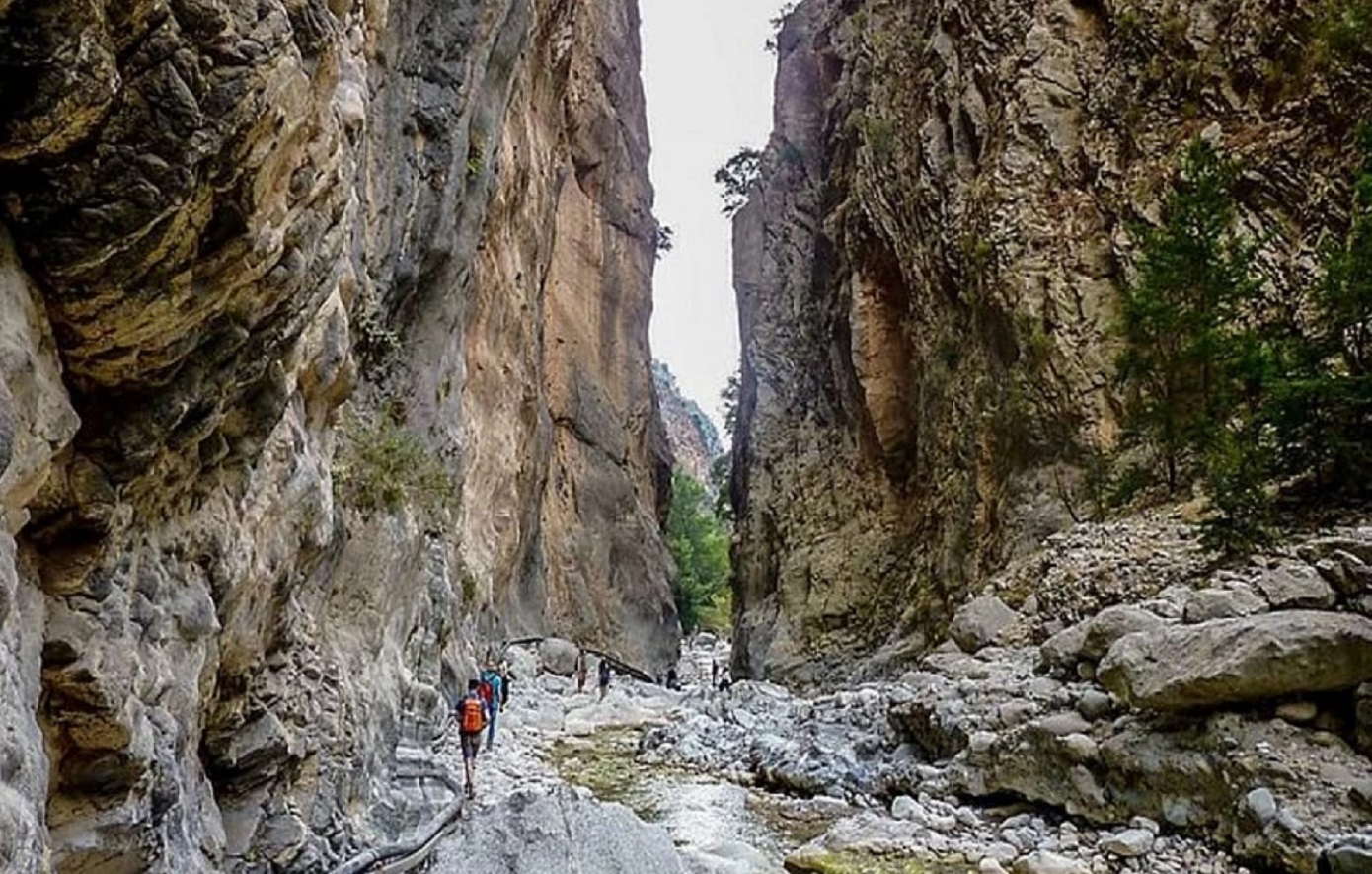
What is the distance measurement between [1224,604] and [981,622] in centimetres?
505

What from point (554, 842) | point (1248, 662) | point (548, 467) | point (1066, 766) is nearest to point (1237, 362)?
point (1248, 662)

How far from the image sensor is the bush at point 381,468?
10.5 metres

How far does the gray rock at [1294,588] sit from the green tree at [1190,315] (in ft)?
13.4

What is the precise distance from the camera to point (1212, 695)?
6.95m

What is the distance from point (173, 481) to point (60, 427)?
1.34 m

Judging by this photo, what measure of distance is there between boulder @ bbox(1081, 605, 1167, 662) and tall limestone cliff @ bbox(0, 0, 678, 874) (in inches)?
266

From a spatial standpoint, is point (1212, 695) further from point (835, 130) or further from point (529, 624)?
point (835, 130)

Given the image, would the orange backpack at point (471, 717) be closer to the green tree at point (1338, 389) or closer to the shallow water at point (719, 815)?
the shallow water at point (719, 815)

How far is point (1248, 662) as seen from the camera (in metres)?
6.70

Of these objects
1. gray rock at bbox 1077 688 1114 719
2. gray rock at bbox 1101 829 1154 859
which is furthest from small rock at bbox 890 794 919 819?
gray rock at bbox 1101 829 1154 859

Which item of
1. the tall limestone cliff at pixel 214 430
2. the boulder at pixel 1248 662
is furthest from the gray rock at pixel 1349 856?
the tall limestone cliff at pixel 214 430

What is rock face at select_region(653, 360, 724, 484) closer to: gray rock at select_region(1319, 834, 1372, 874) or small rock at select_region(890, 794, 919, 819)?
small rock at select_region(890, 794, 919, 819)

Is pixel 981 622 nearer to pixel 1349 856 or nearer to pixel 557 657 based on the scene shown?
pixel 1349 856

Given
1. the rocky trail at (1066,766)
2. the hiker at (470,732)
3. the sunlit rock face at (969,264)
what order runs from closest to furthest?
the rocky trail at (1066,766) < the hiker at (470,732) < the sunlit rock face at (969,264)
